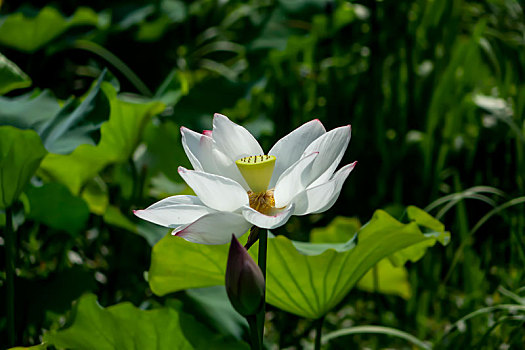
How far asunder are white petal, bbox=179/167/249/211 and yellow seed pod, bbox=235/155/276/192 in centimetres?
4

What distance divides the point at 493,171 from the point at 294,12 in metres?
0.82

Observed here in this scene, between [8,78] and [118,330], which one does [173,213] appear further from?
[8,78]

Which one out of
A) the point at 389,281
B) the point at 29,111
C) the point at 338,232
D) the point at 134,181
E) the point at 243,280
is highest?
the point at 243,280

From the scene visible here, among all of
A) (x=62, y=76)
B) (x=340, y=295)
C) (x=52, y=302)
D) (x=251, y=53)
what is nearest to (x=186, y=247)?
(x=340, y=295)

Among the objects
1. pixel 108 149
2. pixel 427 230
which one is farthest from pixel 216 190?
pixel 108 149

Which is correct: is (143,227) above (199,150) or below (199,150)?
below

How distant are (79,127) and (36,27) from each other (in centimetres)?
83

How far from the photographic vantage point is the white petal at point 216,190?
1.84ft

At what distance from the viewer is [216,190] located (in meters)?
0.57

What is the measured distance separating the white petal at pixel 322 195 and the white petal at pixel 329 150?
0.04 meters

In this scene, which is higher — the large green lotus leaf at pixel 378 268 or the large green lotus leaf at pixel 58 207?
the large green lotus leaf at pixel 58 207

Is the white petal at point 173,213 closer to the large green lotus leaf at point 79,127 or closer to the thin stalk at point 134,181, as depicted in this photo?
the large green lotus leaf at point 79,127

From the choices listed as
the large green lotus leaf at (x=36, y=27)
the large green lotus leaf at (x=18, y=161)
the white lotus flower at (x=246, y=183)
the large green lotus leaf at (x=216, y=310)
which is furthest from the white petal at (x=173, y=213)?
the large green lotus leaf at (x=36, y=27)

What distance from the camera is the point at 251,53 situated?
1.97 meters
